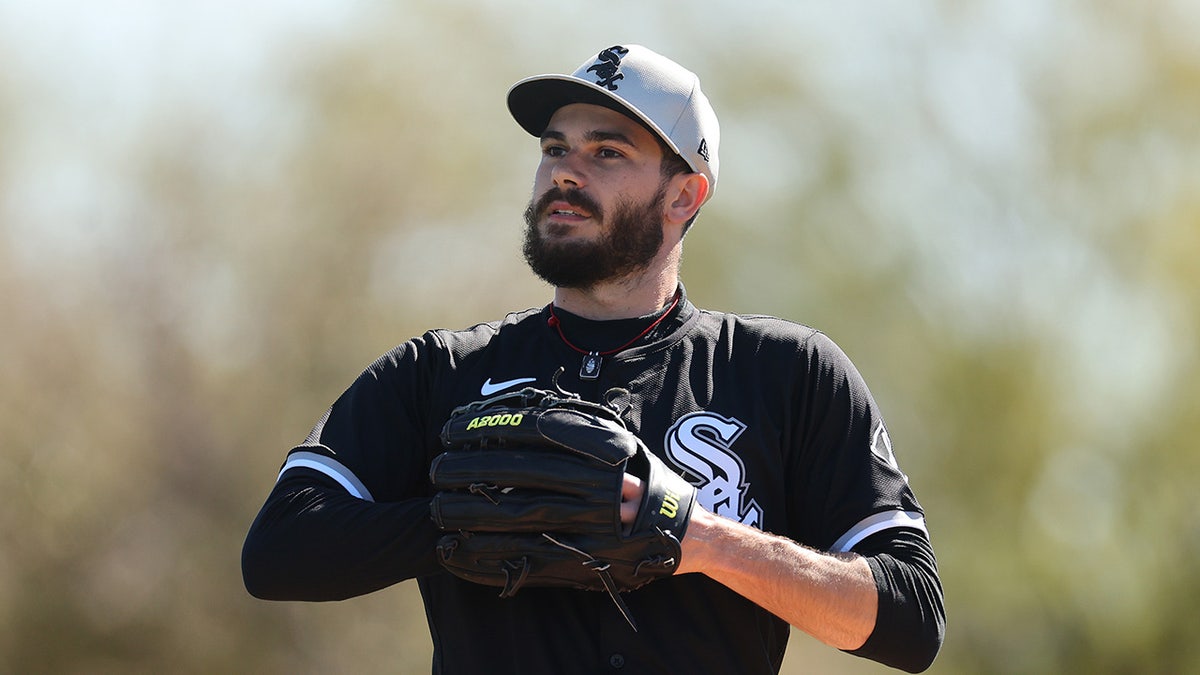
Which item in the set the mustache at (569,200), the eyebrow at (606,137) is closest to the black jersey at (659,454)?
the mustache at (569,200)

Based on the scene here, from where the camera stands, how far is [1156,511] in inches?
377

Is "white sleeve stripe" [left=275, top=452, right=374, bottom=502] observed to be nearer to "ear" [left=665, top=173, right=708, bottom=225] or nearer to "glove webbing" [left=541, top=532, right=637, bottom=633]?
"glove webbing" [left=541, top=532, right=637, bottom=633]

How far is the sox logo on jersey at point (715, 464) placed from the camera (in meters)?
2.69

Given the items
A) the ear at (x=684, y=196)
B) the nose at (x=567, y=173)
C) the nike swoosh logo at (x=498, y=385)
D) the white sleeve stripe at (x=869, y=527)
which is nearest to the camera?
the white sleeve stripe at (x=869, y=527)

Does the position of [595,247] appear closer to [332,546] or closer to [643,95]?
[643,95]

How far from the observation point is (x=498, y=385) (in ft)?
9.36

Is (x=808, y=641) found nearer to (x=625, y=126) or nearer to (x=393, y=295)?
(x=393, y=295)

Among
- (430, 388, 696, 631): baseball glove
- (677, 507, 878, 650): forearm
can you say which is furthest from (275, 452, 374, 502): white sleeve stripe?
(677, 507, 878, 650): forearm

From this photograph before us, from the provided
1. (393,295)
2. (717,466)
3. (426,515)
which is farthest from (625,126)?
(393,295)

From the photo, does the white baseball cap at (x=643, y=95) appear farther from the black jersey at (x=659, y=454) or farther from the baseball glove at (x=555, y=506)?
the baseball glove at (x=555, y=506)

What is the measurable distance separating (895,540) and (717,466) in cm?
41

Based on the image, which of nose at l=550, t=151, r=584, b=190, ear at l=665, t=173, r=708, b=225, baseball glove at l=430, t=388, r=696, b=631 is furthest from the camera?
ear at l=665, t=173, r=708, b=225

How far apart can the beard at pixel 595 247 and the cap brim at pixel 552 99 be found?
0.72 ft

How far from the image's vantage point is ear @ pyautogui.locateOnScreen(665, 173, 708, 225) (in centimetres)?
317
